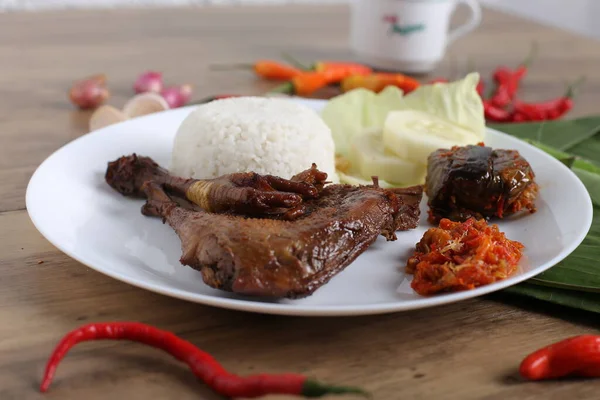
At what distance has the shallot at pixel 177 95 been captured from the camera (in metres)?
4.73

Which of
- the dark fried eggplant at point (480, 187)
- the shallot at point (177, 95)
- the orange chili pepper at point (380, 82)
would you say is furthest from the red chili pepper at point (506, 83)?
the shallot at point (177, 95)

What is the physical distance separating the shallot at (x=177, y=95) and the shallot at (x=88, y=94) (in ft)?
1.30

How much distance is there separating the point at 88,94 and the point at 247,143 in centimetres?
171

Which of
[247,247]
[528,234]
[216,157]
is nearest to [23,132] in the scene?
[216,157]

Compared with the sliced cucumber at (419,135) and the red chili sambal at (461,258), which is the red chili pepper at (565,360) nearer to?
the red chili sambal at (461,258)

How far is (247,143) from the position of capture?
3361 millimetres

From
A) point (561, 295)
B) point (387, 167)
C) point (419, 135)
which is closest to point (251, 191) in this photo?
point (561, 295)

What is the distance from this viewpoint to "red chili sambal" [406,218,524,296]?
242 cm

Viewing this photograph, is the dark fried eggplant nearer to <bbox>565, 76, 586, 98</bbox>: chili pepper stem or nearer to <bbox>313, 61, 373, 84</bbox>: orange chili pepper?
<bbox>313, 61, 373, 84</bbox>: orange chili pepper

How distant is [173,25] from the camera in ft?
22.5

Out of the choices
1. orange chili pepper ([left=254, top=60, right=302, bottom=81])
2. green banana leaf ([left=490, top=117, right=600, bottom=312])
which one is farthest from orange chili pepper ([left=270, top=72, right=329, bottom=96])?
green banana leaf ([left=490, top=117, right=600, bottom=312])

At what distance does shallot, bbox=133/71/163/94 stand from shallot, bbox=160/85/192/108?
0.07 meters

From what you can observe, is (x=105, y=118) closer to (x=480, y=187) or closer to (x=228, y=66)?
(x=228, y=66)

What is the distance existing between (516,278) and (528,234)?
28.3 inches
